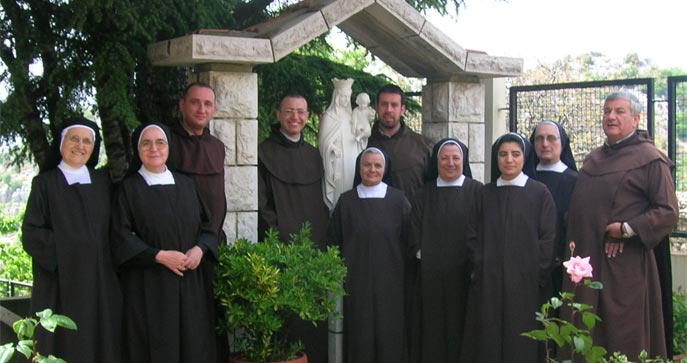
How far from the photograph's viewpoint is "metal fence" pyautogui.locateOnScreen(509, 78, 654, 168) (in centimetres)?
766

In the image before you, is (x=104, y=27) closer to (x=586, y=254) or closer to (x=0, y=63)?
(x=0, y=63)

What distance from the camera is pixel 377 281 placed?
20.1 ft

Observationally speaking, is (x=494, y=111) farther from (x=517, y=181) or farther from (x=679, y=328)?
(x=517, y=181)

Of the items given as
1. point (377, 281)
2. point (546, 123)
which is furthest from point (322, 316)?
point (546, 123)

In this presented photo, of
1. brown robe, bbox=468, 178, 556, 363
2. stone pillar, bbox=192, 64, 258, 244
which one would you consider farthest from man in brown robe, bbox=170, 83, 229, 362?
brown robe, bbox=468, 178, 556, 363

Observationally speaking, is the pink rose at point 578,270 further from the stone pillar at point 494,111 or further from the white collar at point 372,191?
the stone pillar at point 494,111

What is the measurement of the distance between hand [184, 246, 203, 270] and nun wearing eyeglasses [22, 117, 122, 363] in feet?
1.49

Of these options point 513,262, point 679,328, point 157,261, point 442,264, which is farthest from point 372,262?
point 679,328

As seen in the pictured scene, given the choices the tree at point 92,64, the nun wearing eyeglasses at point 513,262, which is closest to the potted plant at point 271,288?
the nun wearing eyeglasses at point 513,262

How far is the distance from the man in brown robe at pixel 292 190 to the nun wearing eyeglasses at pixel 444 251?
0.75 meters

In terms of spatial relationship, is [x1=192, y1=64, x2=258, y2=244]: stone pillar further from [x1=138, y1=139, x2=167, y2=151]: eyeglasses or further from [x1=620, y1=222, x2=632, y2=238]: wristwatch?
[x1=620, y1=222, x2=632, y2=238]: wristwatch

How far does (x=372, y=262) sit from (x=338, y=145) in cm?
102

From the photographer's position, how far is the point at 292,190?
250 inches

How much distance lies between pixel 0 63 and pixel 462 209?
376 cm
